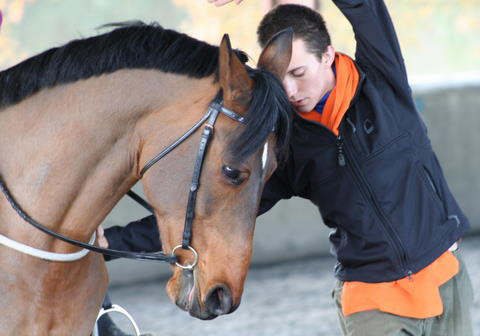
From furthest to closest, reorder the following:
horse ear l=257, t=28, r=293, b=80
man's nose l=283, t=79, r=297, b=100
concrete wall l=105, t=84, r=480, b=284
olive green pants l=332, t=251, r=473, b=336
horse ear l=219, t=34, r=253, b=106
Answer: concrete wall l=105, t=84, r=480, b=284 < olive green pants l=332, t=251, r=473, b=336 < man's nose l=283, t=79, r=297, b=100 < horse ear l=257, t=28, r=293, b=80 < horse ear l=219, t=34, r=253, b=106

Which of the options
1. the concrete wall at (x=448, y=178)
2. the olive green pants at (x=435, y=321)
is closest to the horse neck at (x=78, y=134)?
the olive green pants at (x=435, y=321)

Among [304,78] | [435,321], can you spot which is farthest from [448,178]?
[304,78]

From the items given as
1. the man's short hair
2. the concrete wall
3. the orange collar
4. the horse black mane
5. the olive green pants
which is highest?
the horse black mane

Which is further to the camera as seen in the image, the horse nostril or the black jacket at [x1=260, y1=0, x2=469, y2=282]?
the black jacket at [x1=260, y1=0, x2=469, y2=282]

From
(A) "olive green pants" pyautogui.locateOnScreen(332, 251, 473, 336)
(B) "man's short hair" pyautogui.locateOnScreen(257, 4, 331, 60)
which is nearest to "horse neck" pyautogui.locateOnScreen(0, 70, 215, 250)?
(B) "man's short hair" pyautogui.locateOnScreen(257, 4, 331, 60)

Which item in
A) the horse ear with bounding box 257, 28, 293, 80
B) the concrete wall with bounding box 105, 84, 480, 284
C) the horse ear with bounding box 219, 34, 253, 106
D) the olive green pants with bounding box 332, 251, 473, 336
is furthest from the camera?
the concrete wall with bounding box 105, 84, 480, 284

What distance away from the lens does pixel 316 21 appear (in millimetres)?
2438

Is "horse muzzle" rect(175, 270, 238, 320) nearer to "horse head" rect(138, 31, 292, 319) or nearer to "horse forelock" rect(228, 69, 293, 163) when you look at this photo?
"horse head" rect(138, 31, 292, 319)

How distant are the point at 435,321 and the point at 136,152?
1215 millimetres

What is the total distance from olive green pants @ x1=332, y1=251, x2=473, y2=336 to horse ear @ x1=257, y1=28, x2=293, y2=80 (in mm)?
882

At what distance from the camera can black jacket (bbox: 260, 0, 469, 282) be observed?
91.2 inches

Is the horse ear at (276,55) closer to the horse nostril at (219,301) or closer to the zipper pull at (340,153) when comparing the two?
the zipper pull at (340,153)

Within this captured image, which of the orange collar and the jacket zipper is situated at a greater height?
the orange collar

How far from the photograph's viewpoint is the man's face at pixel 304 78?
2.29 m
